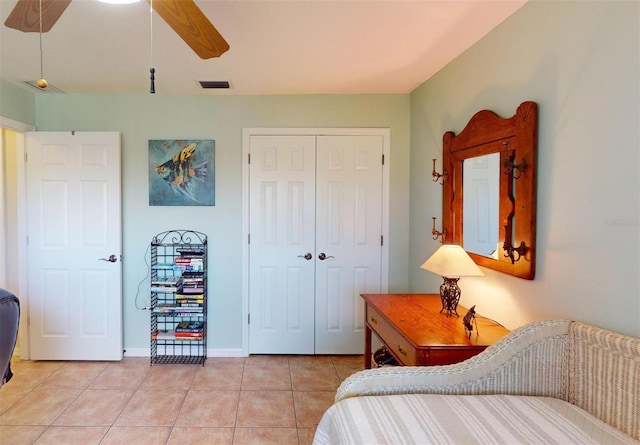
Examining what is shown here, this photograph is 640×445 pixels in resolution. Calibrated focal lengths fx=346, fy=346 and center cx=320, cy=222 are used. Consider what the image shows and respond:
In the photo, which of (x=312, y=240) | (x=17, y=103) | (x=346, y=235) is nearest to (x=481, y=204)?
(x=346, y=235)

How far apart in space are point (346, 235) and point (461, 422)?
212 cm

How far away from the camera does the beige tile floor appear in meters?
2.09

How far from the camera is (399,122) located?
3.19 meters

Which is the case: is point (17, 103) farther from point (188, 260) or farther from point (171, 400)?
point (171, 400)

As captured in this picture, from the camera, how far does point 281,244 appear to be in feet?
10.5

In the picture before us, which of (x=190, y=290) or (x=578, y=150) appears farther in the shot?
→ (x=190, y=290)

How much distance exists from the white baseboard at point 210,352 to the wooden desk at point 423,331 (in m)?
1.45

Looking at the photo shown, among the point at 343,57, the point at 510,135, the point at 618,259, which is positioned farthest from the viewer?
the point at 343,57

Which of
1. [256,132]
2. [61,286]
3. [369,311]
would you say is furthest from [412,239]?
[61,286]

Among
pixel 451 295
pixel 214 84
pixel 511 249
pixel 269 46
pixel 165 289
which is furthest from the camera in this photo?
pixel 165 289

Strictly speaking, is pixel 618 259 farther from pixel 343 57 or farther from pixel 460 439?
pixel 343 57

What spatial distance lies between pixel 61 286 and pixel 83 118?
1511 millimetres

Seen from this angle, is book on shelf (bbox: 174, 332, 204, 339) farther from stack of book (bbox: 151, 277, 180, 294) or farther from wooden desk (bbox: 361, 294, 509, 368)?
wooden desk (bbox: 361, 294, 509, 368)

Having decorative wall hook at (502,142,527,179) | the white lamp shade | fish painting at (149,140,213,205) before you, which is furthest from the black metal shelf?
decorative wall hook at (502,142,527,179)
